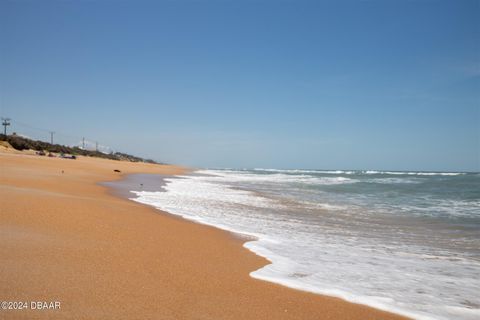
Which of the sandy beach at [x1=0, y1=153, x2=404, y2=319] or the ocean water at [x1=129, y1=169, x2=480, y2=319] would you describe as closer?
the sandy beach at [x1=0, y1=153, x2=404, y2=319]

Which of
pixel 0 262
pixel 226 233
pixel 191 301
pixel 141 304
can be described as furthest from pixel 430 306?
pixel 0 262

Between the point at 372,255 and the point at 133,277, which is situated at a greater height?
the point at 133,277

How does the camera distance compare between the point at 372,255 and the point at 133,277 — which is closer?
the point at 133,277

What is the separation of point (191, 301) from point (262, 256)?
1968mm

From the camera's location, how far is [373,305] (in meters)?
2.99

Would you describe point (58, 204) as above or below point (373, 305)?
above

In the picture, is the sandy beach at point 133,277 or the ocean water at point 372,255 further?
the ocean water at point 372,255

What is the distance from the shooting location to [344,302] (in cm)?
302

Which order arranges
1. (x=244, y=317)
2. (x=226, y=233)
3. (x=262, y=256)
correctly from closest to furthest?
(x=244, y=317), (x=262, y=256), (x=226, y=233)

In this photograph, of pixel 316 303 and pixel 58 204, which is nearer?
pixel 316 303

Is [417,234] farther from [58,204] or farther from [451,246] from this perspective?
[58,204]

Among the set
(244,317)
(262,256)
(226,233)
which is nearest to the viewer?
(244,317)

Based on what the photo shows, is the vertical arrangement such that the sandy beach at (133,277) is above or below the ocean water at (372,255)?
above

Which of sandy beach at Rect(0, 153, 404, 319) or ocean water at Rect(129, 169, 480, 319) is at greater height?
sandy beach at Rect(0, 153, 404, 319)
